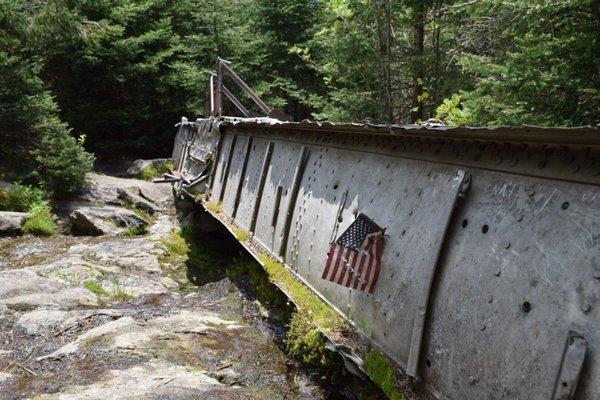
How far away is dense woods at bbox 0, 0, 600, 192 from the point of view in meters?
7.02

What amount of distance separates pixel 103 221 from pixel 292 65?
14753 mm

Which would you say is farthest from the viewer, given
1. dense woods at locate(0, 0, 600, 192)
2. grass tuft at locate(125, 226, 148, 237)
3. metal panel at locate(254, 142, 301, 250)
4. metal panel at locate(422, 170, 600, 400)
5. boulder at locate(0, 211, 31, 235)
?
grass tuft at locate(125, 226, 148, 237)

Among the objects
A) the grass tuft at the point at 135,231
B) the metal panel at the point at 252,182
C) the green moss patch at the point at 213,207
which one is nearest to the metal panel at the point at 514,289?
the metal panel at the point at 252,182

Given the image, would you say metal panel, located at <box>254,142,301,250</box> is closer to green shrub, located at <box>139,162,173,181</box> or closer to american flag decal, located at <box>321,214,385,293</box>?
american flag decal, located at <box>321,214,385,293</box>

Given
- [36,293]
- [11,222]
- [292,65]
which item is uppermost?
[292,65]

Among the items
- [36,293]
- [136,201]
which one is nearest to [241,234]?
[36,293]

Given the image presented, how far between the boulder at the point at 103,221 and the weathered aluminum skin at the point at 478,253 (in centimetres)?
930

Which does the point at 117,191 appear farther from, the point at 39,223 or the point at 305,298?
the point at 305,298

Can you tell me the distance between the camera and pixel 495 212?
3.48m

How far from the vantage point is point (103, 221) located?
13727 millimetres

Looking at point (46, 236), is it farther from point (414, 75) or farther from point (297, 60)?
point (297, 60)

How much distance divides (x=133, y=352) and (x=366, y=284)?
2941mm

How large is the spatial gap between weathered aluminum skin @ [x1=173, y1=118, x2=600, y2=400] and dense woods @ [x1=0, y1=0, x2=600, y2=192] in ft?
11.2

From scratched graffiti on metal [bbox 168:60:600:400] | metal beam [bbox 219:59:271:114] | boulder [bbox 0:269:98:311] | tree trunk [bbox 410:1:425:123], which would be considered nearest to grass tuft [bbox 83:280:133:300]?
boulder [bbox 0:269:98:311]
